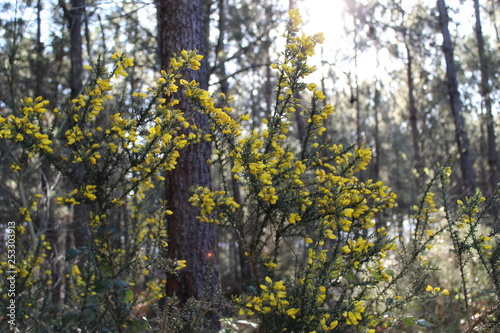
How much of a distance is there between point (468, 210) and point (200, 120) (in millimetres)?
2159

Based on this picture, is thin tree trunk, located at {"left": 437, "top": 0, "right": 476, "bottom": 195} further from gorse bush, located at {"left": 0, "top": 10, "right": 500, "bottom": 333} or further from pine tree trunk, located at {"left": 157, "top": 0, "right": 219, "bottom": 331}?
gorse bush, located at {"left": 0, "top": 10, "right": 500, "bottom": 333}

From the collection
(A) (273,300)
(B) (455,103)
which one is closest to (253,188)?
(A) (273,300)

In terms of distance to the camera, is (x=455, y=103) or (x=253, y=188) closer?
(x=253, y=188)

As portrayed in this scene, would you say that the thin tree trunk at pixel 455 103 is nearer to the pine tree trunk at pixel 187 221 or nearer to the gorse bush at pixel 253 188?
the pine tree trunk at pixel 187 221

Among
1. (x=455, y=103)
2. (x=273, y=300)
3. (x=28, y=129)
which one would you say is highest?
(x=455, y=103)

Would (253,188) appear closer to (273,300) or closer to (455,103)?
(273,300)

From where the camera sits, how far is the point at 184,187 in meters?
3.46

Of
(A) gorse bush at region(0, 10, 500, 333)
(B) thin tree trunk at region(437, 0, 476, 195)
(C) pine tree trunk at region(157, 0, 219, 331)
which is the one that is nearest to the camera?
(A) gorse bush at region(0, 10, 500, 333)

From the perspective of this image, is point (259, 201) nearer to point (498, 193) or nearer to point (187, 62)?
point (187, 62)

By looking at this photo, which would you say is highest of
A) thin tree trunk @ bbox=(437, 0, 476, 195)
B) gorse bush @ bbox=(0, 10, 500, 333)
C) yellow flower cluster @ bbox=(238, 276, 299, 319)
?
thin tree trunk @ bbox=(437, 0, 476, 195)

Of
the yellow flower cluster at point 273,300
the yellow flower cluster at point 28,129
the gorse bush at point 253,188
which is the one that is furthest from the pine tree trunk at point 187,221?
the yellow flower cluster at point 28,129

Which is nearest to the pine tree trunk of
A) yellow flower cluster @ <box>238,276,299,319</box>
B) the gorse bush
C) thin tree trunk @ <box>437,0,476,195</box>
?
the gorse bush

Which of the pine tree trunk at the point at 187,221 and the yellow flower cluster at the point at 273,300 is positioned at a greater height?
the pine tree trunk at the point at 187,221

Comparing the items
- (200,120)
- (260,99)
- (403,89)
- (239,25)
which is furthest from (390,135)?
(200,120)
